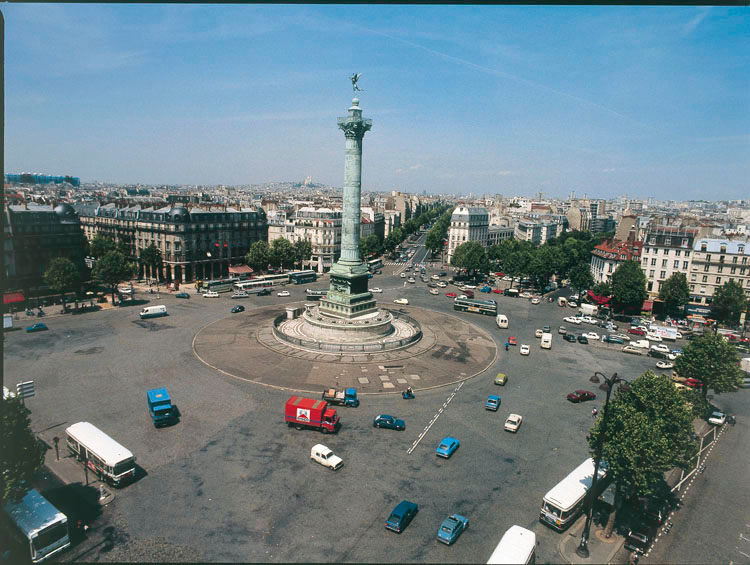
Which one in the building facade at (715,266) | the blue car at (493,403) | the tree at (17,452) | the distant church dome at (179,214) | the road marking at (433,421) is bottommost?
the road marking at (433,421)

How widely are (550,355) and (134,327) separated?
6269 centimetres

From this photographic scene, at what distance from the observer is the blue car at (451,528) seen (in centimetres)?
2581

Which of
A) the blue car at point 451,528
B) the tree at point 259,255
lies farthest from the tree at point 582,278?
the blue car at point 451,528

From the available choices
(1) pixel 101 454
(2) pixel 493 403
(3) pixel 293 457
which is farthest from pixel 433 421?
(1) pixel 101 454

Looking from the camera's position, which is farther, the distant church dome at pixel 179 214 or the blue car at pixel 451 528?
the distant church dome at pixel 179 214

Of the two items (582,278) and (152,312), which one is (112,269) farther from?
(582,278)

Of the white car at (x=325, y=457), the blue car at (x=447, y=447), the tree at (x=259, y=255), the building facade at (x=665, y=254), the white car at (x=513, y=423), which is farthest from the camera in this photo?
the tree at (x=259, y=255)

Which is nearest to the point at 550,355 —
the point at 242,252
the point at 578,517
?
the point at 578,517

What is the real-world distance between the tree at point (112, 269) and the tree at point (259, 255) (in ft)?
101

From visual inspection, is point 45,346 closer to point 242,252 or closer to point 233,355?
point 233,355

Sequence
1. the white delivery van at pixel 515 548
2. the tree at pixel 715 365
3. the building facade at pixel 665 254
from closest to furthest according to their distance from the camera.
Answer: the white delivery van at pixel 515 548
the tree at pixel 715 365
the building facade at pixel 665 254

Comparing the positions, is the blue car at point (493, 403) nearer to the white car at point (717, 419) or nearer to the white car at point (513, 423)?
the white car at point (513, 423)

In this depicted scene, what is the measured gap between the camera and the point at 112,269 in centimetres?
7988

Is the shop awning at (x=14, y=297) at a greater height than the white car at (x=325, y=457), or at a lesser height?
greater
